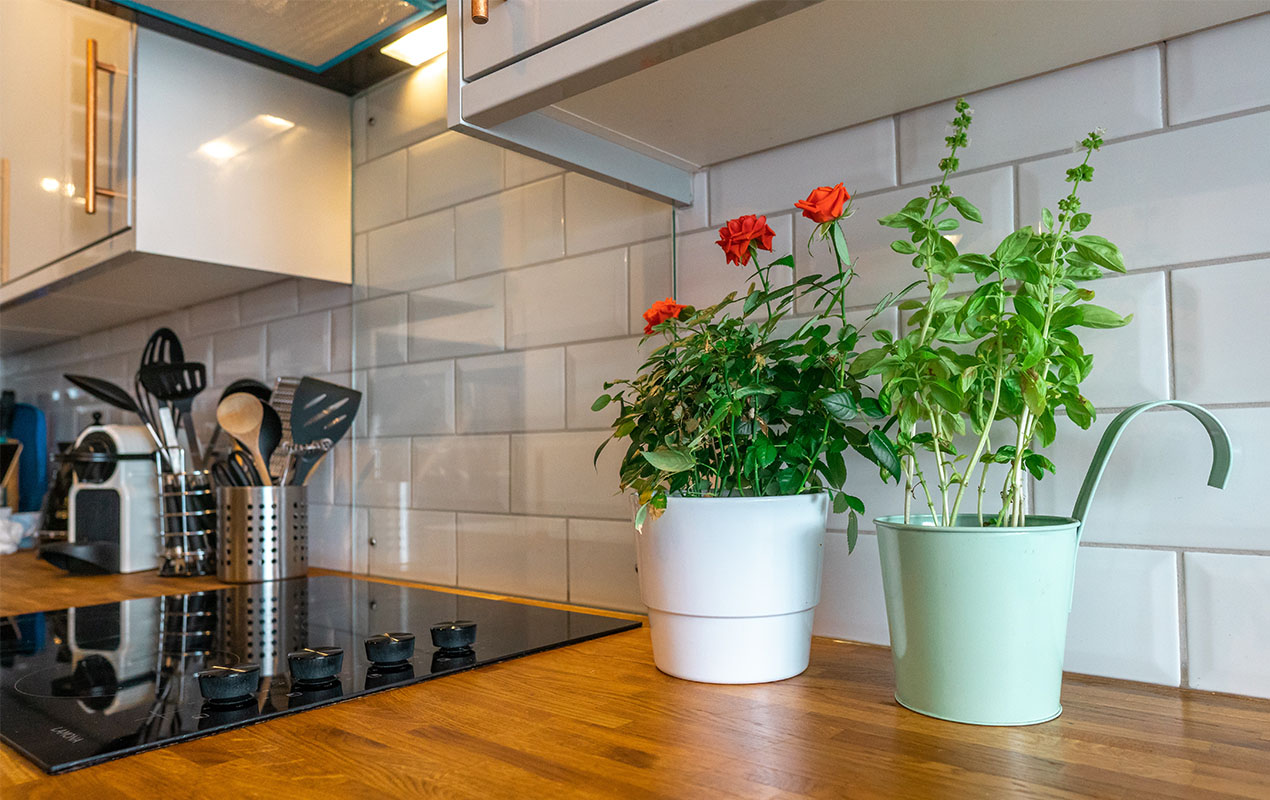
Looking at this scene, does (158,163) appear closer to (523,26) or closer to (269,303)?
(269,303)

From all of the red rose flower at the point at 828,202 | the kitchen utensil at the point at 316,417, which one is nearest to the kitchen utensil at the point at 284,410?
the kitchen utensil at the point at 316,417

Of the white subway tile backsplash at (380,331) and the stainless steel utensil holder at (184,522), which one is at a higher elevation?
the white subway tile backsplash at (380,331)

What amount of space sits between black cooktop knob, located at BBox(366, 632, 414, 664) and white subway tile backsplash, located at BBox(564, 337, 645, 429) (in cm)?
36

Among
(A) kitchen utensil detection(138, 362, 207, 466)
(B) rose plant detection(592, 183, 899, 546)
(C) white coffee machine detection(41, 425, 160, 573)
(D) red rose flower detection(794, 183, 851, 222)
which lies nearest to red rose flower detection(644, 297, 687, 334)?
(B) rose plant detection(592, 183, 899, 546)

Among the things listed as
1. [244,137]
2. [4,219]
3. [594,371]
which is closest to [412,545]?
[594,371]

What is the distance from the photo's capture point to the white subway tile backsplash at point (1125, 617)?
0.67m

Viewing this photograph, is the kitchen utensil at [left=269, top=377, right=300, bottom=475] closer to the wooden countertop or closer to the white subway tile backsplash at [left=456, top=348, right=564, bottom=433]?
the white subway tile backsplash at [left=456, top=348, right=564, bottom=433]

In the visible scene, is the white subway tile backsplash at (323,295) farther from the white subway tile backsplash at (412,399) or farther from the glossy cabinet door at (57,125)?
the glossy cabinet door at (57,125)

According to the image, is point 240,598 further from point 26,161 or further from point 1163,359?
point 1163,359

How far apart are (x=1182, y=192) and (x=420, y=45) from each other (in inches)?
39.1

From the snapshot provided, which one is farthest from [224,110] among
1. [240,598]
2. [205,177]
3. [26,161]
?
[240,598]

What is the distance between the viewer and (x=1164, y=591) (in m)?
0.67

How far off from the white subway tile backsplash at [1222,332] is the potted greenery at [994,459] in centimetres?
6

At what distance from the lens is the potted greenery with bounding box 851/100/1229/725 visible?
0.57 m
